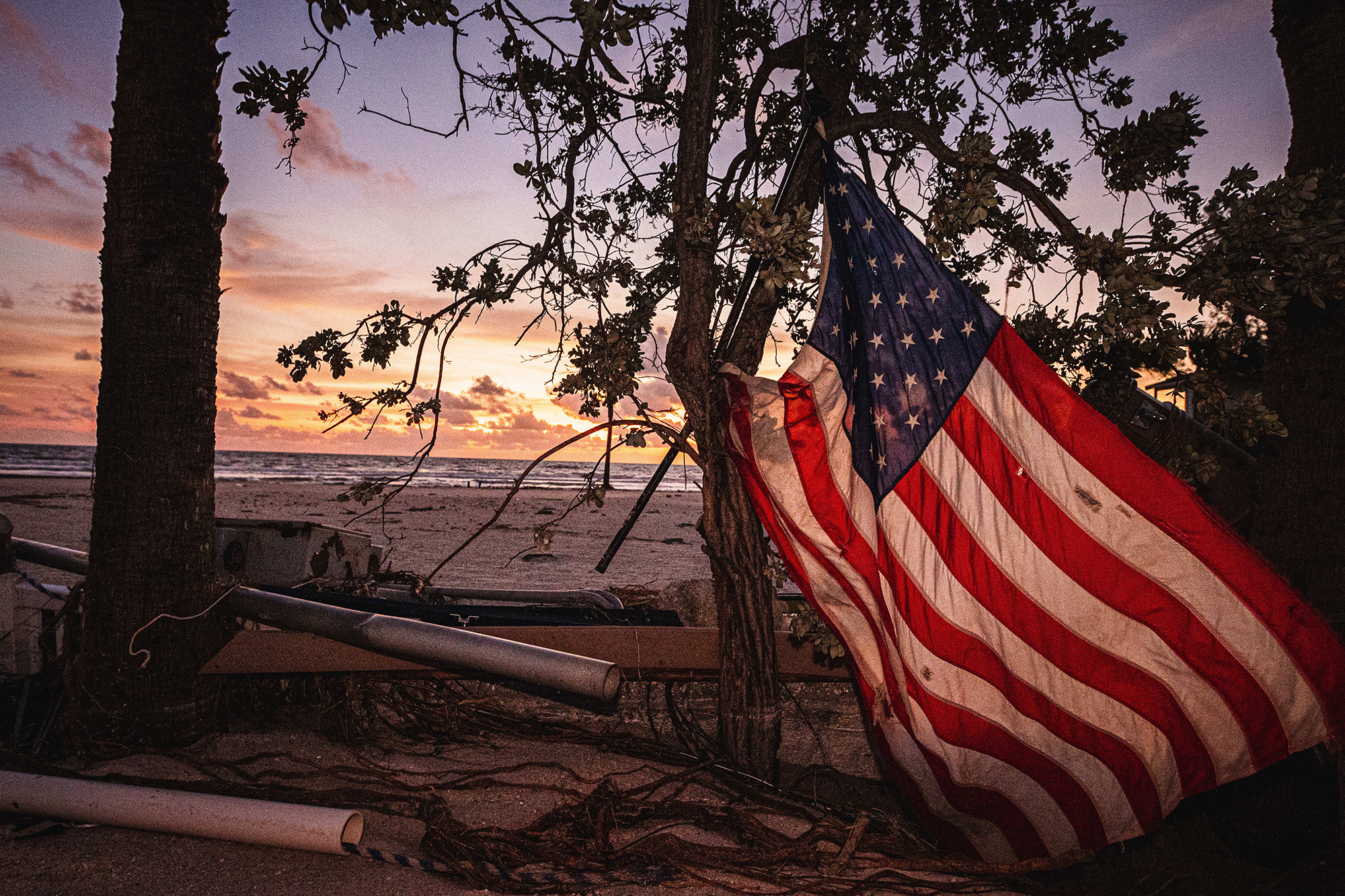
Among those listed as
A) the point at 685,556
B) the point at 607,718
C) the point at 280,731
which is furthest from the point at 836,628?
the point at 685,556

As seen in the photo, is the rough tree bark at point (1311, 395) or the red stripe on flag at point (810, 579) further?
the rough tree bark at point (1311, 395)

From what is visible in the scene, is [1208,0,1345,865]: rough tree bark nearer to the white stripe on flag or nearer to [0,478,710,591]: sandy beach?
the white stripe on flag

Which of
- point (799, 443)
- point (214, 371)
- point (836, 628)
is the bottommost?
point (836, 628)

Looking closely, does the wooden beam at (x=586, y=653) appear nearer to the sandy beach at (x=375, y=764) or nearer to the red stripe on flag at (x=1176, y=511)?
the sandy beach at (x=375, y=764)

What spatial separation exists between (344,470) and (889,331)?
66.3m

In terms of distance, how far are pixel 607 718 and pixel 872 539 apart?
208 cm

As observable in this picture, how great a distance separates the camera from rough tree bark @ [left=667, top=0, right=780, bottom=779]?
3.75 metres

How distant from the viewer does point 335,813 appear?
2529mm

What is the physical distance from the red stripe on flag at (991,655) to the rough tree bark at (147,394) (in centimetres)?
347

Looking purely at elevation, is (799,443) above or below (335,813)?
above

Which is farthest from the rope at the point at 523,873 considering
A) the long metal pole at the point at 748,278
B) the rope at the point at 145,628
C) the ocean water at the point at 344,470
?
the ocean water at the point at 344,470

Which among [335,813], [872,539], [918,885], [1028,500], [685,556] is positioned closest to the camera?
[335,813]

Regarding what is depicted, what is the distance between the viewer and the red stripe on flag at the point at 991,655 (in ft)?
9.82

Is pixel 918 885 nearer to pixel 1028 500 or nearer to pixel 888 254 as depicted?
pixel 1028 500
